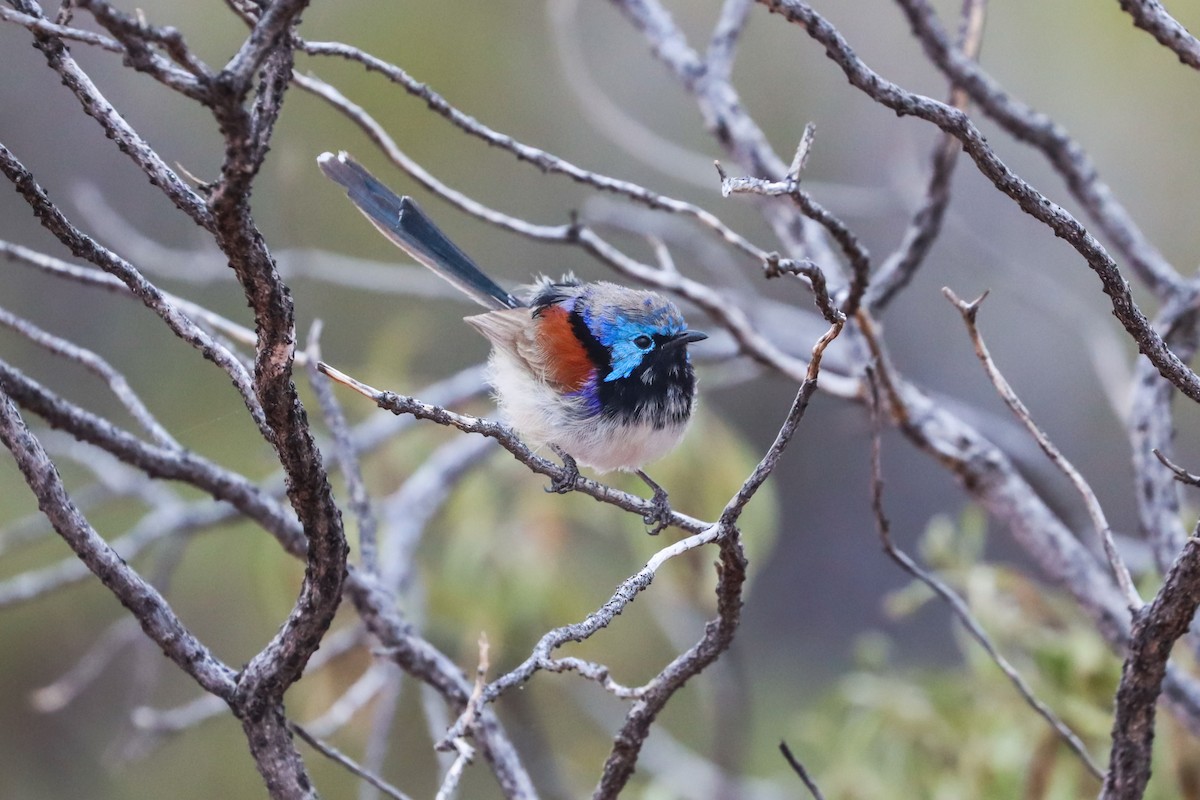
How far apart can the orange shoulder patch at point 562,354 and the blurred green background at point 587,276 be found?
39.1 inches

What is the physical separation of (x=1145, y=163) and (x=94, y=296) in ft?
11.1

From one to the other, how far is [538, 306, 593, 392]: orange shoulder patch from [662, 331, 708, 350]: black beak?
12cm

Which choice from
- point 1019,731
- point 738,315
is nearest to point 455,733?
point 738,315

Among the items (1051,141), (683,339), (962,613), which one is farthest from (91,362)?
(1051,141)

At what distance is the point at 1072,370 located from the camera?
152 inches

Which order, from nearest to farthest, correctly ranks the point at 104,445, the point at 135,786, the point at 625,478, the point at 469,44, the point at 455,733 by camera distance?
the point at 455,733
the point at 104,445
the point at 625,478
the point at 135,786
the point at 469,44

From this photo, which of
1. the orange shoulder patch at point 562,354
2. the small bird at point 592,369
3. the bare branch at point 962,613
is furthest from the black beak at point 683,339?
the bare branch at point 962,613

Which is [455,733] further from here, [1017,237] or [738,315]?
[1017,237]

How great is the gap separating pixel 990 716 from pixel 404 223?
1.31 metres

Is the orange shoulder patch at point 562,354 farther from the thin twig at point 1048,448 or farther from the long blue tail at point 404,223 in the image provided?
the thin twig at point 1048,448

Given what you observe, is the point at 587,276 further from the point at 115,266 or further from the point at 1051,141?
the point at 115,266

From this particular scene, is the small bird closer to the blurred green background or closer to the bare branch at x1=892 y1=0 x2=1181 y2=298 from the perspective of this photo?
the bare branch at x1=892 y1=0 x2=1181 y2=298

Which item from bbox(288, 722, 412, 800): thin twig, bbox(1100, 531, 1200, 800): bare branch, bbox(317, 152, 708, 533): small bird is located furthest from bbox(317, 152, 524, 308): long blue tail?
bbox(1100, 531, 1200, 800): bare branch

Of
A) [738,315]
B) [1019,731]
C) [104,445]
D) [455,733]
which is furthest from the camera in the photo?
[1019,731]
